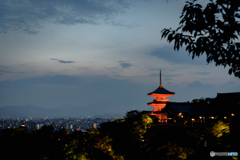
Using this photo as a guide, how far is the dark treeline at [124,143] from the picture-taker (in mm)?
18955

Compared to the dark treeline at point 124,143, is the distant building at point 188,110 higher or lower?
higher

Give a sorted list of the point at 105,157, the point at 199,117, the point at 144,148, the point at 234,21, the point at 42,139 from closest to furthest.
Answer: the point at 234,21 < the point at 42,139 < the point at 105,157 < the point at 144,148 < the point at 199,117

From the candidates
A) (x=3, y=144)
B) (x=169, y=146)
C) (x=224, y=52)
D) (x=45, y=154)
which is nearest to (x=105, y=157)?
(x=45, y=154)

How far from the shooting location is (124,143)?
101 ft

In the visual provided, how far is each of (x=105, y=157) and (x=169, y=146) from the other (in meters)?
8.58

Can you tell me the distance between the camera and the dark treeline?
62.2 ft

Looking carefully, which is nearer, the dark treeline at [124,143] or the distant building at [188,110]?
the dark treeline at [124,143]

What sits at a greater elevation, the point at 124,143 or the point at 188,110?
the point at 188,110

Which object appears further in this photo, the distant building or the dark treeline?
the distant building

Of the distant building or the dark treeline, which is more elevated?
the distant building

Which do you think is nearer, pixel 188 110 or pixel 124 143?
pixel 124 143

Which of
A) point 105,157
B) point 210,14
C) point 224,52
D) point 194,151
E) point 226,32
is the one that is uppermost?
point 210,14

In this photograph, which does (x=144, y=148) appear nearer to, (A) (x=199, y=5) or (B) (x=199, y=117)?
(B) (x=199, y=117)

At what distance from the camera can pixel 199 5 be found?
181 inches
